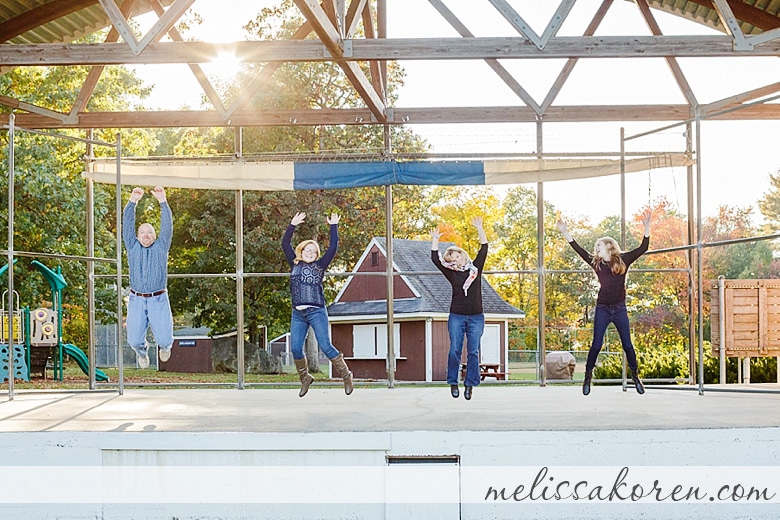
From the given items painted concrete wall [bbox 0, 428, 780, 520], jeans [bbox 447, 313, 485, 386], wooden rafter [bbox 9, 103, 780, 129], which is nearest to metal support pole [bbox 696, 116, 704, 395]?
jeans [bbox 447, 313, 485, 386]

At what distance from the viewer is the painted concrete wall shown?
688 centimetres

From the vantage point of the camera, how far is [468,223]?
32.0 metres

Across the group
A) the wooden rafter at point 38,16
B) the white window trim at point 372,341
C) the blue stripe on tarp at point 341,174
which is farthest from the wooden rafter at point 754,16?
the white window trim at point 372,341

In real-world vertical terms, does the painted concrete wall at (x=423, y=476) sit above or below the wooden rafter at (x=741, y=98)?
below

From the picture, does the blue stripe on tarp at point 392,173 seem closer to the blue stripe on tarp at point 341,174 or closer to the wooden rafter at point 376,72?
the blue stripe on tarp at point 341,174

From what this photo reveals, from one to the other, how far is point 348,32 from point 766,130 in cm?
2981

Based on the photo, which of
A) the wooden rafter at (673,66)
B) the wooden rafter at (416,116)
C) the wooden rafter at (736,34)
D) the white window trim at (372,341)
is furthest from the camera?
the white window trim at (372,341)

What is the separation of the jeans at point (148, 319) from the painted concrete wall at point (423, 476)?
397 centimetres

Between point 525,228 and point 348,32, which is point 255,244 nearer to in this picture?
point 525,228

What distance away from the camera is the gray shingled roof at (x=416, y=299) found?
29516 millimetres

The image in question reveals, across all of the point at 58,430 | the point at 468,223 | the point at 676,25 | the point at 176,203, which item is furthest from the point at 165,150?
the point at 58,430

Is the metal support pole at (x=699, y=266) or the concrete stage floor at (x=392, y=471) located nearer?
the concrete stage floor at (x=392, y=471)

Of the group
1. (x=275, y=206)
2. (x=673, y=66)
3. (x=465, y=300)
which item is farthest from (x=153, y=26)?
(x=275, y=206)

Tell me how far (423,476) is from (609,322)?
418 cm
